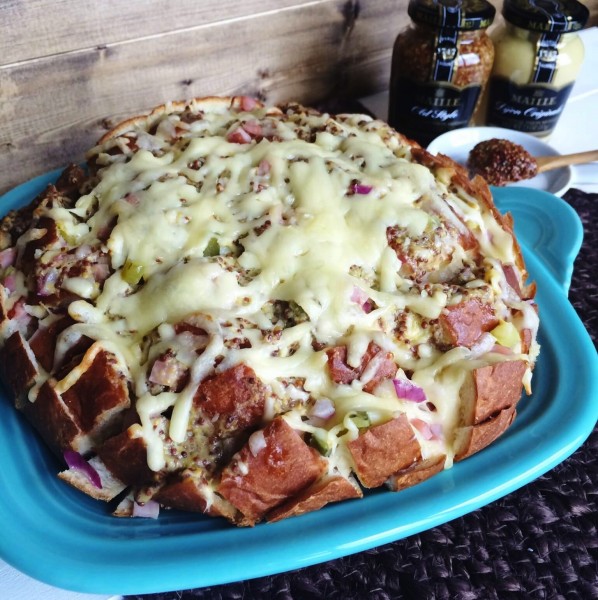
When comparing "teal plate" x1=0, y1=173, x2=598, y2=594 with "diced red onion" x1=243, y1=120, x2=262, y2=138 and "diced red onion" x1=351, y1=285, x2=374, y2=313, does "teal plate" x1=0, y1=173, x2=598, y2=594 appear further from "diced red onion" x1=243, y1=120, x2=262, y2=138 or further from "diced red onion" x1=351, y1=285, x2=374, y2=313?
"diced red onion" x1=243, y1=120, x2=262, y2=138

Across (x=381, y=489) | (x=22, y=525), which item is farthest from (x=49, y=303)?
→ (x=381, y=489)

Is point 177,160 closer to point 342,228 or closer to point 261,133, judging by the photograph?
point 261,133

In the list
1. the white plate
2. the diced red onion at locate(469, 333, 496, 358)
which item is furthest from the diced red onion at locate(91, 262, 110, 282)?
the white plate

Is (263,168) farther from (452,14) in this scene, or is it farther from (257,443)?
(452,14)

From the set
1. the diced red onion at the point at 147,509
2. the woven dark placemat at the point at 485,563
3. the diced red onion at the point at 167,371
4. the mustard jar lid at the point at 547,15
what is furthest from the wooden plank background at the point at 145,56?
the woven dark placemat at the point at 485,563

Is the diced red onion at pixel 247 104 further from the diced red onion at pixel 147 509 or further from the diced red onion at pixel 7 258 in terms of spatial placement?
the diced red onion at pixel 147 509

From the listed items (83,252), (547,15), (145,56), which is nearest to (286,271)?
(83,252)
